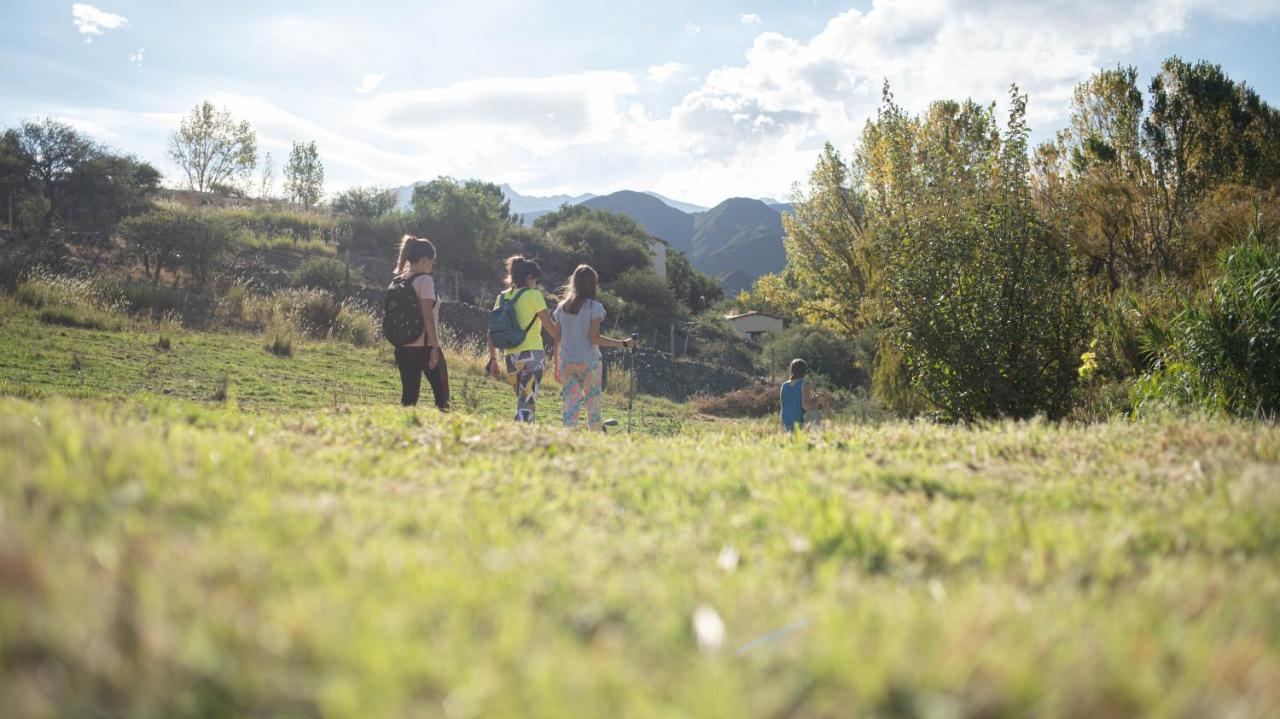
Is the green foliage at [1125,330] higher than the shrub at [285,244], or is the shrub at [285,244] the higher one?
the shrub at [285,244]

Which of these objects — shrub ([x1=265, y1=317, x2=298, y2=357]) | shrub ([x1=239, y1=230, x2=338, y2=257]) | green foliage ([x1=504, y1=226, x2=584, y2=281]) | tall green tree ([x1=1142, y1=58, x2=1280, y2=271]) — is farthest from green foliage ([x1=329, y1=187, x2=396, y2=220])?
tall green tree ([x1=1142, y1=58, x2=1280, y2=271])

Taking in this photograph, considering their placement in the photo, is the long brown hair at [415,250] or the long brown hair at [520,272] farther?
the long brown hair at [520,272]

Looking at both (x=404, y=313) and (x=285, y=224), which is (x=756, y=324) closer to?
(x=285, y=224)

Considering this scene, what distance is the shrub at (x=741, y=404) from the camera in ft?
65.2

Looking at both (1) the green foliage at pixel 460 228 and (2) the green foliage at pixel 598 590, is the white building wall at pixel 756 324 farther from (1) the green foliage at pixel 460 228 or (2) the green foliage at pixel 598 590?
(2) the green foliage at pixel 598 590

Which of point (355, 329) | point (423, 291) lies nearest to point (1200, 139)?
point (355, 329)

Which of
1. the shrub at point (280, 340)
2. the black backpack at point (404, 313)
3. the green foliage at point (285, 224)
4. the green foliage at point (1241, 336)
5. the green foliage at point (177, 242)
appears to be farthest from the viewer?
the green foliage at point (285, 224)

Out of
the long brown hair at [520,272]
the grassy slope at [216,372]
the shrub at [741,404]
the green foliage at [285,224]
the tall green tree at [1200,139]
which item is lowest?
the shrub at [741,404]

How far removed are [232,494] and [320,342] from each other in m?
16.7

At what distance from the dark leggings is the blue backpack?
0.63 metres

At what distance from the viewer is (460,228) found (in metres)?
37.2

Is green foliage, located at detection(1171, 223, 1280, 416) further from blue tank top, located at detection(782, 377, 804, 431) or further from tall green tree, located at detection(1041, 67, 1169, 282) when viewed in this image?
tall green tree, located at detection(1041, 67, 1169, 282)

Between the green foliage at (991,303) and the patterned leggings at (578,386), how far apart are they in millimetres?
4377

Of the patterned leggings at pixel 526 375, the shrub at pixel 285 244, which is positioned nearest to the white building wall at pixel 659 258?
the shrub at pixel 285 244
